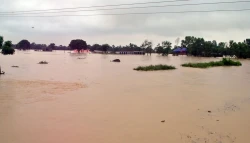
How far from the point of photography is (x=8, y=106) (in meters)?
9.73

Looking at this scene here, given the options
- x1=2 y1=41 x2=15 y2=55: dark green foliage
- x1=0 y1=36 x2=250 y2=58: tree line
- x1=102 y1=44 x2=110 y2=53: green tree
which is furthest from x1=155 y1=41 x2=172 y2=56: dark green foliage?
x1=2 y1=41 x2=15 y2=55: dark green foliage

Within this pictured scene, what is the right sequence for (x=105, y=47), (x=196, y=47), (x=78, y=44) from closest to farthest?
(x=196, y=47) → (x=78, y=44) → (x=105, y=47)

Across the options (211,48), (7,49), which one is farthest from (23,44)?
(7,49)

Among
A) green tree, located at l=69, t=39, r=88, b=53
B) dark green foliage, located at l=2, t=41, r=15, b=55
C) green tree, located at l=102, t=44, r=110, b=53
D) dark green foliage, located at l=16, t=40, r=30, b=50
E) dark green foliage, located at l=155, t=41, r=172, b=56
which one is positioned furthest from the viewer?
dark green foliage, located at l=16, t=40, r=30, b=50

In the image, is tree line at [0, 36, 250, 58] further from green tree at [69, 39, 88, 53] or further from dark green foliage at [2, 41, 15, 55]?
dark green foliage at [2, 41, 15, 55]

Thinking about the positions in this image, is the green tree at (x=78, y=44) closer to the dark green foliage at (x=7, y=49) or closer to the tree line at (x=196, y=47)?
the tree line at (x=196, y=47)

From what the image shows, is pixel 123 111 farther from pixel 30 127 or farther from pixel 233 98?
pixel 233 98

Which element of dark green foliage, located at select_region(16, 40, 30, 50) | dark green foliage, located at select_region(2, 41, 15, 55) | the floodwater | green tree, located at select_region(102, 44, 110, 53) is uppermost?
dark green foliage, located at select_region(16, 40, 30, 50)

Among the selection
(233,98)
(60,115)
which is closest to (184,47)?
(233,98)

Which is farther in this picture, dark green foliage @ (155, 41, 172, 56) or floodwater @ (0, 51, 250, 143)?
dark green foliage @ (155, 41, 172, 56)

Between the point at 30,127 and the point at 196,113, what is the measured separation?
5.46 metres

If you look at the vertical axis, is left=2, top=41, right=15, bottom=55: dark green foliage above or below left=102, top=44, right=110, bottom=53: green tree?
below

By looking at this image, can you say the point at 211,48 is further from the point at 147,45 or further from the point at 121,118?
the point at 121,118

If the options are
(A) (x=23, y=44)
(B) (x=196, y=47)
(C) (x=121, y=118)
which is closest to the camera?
(C) (x=121, y=118)
